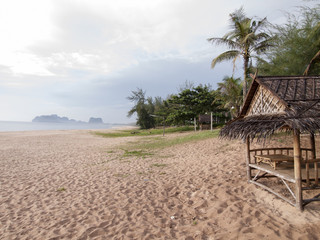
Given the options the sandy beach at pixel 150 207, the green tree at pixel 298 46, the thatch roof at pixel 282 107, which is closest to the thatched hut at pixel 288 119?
the thatch roof at pixel 282 107

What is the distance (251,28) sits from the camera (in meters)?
13.0

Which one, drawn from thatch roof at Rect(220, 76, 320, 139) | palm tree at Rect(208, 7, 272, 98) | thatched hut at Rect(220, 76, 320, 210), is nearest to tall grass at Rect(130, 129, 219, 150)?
palm tree at Rect(208, 7, 272, 98)

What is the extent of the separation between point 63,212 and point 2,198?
2336 millimetres

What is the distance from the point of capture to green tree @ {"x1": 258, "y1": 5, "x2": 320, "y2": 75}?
11.0 m

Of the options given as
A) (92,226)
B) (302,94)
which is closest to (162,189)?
(92,226)

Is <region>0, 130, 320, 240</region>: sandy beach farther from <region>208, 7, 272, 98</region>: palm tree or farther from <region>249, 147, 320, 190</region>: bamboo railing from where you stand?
<region>208, 7, 272, 98</region>: palm tree

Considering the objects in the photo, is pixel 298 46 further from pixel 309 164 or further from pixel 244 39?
pixel 309 164

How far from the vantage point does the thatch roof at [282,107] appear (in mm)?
3945

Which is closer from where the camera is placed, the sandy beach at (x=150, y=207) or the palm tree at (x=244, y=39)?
the sandy beach at (x=150, y=207)

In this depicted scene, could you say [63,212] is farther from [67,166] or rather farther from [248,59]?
[248,59]

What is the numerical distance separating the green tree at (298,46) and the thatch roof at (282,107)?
7.31 meters

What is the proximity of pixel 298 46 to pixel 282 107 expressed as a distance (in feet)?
30.8

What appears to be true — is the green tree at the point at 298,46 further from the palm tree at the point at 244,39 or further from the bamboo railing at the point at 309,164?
the bamboo railing at the point at 309,164

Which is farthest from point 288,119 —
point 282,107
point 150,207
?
point 150,207
